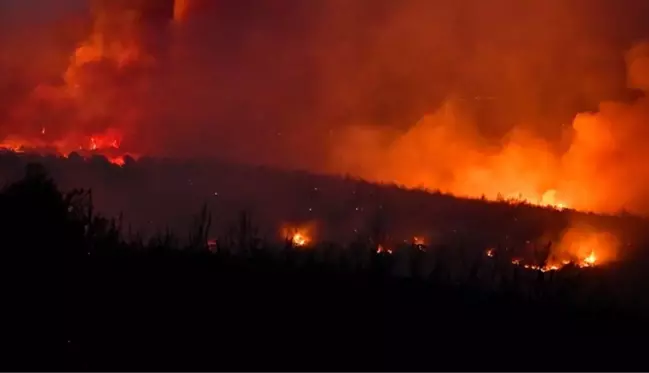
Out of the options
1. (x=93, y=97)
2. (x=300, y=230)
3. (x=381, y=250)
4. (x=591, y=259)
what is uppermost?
(x=93, y=97)

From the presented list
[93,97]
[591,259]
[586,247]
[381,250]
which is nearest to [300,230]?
[591,259]

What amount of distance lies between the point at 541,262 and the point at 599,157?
25539mm

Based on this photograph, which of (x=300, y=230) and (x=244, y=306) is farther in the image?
(x=300, y=230)

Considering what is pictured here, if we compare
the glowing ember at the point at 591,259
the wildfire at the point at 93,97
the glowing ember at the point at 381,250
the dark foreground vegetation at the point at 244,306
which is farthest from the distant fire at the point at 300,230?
the wildfire at the point at 93,97

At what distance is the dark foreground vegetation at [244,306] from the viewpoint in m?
9.29

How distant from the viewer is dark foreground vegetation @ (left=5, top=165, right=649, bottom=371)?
30.5 feet

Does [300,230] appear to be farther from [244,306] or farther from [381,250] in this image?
[244,306]

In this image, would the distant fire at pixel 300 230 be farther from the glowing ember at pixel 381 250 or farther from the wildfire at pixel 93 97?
the wildfire at pixel 93 97

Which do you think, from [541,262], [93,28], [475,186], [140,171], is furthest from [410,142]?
[541,262]

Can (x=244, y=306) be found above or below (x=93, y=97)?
below

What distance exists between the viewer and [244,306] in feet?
34.4

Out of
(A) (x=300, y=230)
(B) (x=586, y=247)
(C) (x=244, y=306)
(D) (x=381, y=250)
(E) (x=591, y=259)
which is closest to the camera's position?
(C) (x=244, y=306)

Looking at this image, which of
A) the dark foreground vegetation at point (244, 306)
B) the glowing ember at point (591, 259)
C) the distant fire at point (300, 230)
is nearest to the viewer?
the dark foreground vegetation at point (244, 306)

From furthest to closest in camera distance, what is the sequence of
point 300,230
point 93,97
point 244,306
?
point 93,97, point 300,230, point 244,306
